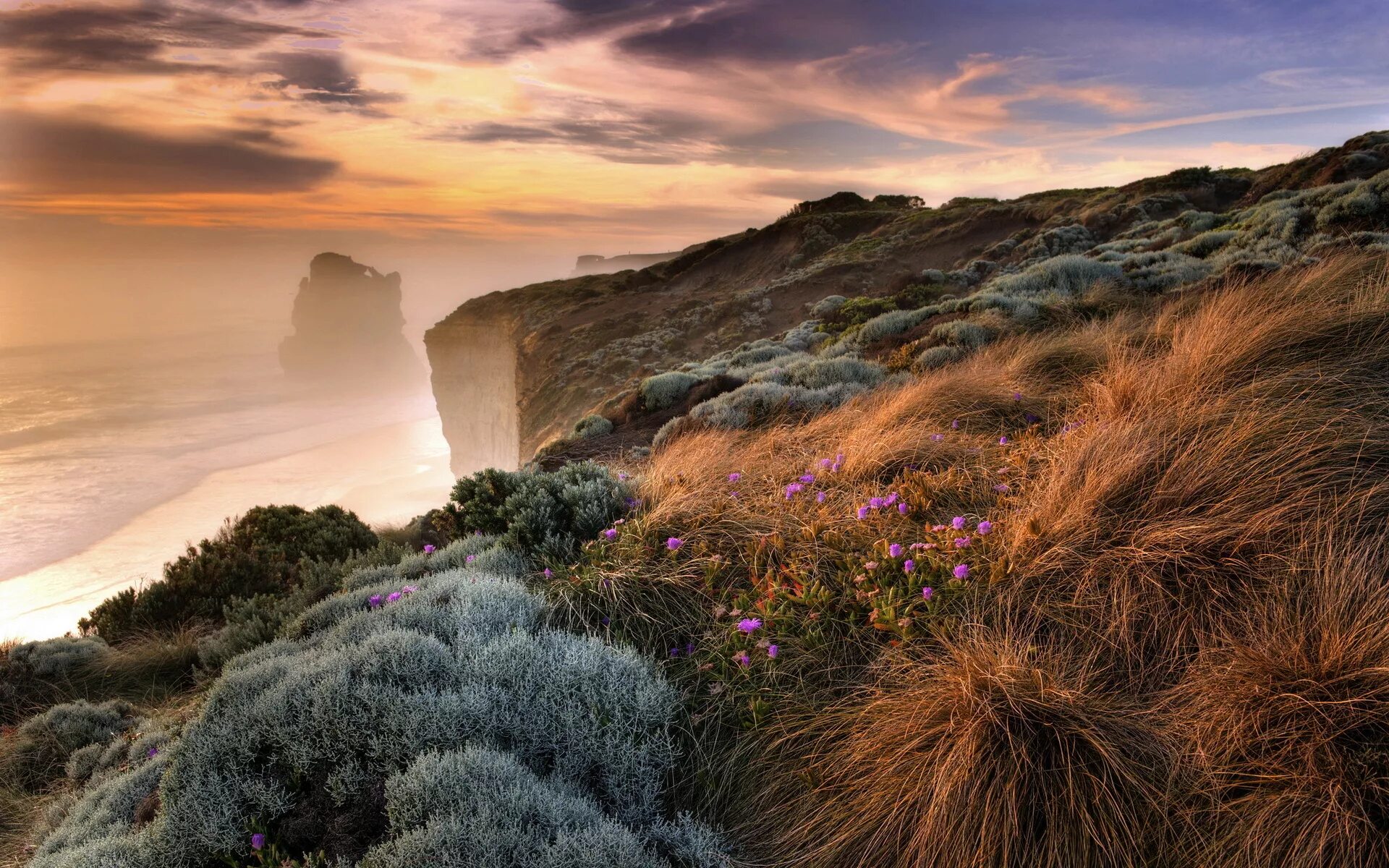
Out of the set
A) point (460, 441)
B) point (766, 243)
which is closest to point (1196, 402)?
point (766, 243)

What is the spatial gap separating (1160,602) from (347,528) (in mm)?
9849

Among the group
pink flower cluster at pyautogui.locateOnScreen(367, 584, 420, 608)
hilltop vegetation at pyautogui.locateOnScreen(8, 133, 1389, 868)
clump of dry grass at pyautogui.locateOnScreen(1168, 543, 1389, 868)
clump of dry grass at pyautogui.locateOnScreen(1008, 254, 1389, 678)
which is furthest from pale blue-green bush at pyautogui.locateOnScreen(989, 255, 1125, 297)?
pink flower cluster at pyautogui.locateOnScreen(367, 584, 420, 608)

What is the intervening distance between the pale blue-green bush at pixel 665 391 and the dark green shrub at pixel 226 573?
5576 mm

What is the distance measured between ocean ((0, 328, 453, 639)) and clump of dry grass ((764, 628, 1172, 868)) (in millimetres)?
17545

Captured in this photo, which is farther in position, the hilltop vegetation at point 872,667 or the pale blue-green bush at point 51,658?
the pale blue-green bush at point 51,658

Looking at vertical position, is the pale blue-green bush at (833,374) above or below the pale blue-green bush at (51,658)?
above

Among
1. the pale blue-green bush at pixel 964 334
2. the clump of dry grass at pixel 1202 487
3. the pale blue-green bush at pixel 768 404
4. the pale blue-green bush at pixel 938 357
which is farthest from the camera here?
the pale blue-green bush at pixel 964 334

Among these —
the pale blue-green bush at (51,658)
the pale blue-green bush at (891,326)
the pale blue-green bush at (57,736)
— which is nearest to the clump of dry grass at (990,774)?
the pale blue-green bush at (57,736)

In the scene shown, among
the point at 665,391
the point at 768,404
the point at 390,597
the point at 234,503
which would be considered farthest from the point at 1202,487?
the point at 234,503

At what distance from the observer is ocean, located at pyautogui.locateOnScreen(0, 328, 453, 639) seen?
40.2m

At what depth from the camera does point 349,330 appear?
179m

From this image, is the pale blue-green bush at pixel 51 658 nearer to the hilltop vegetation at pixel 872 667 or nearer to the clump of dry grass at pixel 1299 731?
the hilltop vegetation at pixel 872 667

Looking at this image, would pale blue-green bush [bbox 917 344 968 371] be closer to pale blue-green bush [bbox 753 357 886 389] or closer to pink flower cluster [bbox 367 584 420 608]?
pale blue-green bush [bbox 753 357 886 389]

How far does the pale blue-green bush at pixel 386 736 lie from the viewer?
9.70ft
